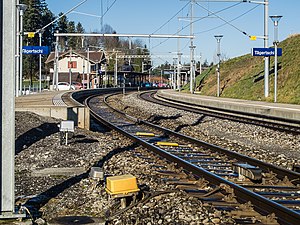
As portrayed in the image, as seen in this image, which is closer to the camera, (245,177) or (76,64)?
(245,177)

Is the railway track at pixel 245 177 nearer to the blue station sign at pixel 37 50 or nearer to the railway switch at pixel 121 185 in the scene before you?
the railway switch at pixel 121 185

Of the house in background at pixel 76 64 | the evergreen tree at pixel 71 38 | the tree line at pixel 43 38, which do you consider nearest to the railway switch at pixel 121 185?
the tree line at pixel 43 38

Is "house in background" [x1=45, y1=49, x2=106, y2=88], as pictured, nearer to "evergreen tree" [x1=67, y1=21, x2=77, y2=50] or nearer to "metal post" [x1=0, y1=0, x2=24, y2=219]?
"evergreen tree" [x1=67, y1=21, x2=77, y2=50]

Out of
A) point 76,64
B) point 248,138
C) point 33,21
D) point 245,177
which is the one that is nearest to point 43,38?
point 76,64

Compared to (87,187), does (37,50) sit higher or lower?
higher

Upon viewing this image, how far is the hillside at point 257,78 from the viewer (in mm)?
39338

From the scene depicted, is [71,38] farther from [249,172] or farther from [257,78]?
[249,172]

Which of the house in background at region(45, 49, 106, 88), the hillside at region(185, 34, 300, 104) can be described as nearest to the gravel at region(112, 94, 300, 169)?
the hillside at region(185, 34, 300, 104)

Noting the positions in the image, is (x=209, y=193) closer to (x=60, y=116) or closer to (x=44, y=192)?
(x=44, y=192)

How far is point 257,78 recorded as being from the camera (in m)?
48.4

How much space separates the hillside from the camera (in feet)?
129

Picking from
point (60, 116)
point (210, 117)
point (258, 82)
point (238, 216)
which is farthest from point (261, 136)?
point (258, 82)

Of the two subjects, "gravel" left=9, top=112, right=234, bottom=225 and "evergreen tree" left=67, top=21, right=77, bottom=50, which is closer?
"gravel" left=9, top=112, right=234, bottom=225

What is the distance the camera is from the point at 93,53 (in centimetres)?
11331
